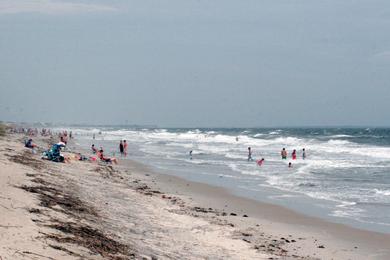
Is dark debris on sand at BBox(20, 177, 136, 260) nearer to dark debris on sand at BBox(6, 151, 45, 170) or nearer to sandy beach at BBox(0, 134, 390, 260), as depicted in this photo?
sandy beach at BBox(0, 134, 390, 260)

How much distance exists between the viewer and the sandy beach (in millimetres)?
8125

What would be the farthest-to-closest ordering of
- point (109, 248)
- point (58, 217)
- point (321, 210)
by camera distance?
1. point (321, 210)
2. point (58, 217)
3. point (109, 248)

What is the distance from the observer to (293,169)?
94.8ft

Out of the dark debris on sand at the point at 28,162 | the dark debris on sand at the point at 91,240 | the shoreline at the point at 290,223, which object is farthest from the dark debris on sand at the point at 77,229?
the dark debris on sand at the point at 28,162

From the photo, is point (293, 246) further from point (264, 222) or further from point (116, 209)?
point (116, 209)

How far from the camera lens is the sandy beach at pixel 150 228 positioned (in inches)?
320

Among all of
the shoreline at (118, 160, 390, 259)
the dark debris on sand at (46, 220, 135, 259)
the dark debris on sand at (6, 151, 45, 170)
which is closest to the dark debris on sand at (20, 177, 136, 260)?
the dark debris on sand at (46, 220, 135, 259)

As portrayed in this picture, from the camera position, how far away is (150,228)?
11.4 meters

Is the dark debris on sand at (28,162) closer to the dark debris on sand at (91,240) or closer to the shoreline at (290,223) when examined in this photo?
the shoreline at (290,223)

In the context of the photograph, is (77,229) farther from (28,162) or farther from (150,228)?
(28,162)

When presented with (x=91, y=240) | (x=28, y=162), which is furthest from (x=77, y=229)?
(x=28, y=162)

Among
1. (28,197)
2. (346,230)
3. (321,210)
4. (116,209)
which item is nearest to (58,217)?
(28,197)

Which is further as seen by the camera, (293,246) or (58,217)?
(293,246)

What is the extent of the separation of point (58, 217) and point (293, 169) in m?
20.7
